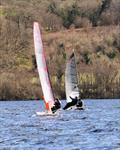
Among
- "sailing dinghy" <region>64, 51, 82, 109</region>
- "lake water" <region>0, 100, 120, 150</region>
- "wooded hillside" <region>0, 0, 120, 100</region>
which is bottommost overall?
"wooded hillside" <region>0, 0, 120, 100</region>

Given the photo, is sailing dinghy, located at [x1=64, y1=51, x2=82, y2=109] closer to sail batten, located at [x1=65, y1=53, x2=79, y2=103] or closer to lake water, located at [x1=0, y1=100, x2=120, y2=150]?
sail batten, located at [x1=65, y1=53, x2=79, y2=103]

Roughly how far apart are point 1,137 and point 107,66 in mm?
109956

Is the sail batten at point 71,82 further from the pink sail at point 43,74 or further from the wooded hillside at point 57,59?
the wooded hillside at point 57,59

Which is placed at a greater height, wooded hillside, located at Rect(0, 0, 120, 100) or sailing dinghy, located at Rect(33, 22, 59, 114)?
sailing dinghy, located at Rect(33, 22, 59, 114)

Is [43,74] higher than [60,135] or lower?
higher

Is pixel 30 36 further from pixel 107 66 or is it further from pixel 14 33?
pixel 107 66

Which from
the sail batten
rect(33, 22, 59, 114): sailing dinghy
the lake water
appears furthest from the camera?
the sail batten

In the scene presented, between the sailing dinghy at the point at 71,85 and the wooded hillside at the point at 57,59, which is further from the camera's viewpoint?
the wooded hillside at the point at 57,59

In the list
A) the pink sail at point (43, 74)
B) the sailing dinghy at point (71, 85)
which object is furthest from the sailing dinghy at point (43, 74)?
the sailing dinghy at point (71, 85)

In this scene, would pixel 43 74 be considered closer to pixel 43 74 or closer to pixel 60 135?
pixel 43 74

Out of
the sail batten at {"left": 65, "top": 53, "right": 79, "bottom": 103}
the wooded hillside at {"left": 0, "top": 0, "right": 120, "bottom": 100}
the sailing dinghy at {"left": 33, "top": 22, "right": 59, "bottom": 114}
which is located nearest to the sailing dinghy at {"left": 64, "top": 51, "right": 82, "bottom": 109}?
the sail batten at {"left": 65, "top": 53, "right": 79, "bottom": 103}

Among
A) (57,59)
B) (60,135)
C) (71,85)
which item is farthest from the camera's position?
(57,59)

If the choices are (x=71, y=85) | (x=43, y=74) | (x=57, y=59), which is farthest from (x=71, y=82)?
(x=57, y=59)

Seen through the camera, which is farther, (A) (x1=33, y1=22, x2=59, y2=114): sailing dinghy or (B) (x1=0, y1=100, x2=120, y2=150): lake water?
(A) (x1=33, y1=22, x2=59, y2=114): sailing dinghy
